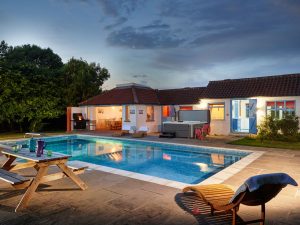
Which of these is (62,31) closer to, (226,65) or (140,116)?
(140,116)

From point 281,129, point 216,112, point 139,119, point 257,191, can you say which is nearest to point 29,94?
point 139,119

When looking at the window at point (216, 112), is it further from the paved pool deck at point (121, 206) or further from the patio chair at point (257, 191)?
the patio chair at point (257, 191)

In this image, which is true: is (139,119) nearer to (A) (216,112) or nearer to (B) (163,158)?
(A) (216,112)

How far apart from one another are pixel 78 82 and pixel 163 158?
16723 mm

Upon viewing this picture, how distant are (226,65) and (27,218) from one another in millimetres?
22030

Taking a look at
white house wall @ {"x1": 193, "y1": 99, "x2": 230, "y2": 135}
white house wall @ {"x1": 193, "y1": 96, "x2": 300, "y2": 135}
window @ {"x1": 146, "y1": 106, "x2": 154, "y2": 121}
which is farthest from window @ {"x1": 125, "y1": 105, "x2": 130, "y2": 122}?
white house wall @ {"x1": 193, "y1": 99, "x2": 230, "y2": 135}

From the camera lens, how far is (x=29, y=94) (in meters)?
18.4

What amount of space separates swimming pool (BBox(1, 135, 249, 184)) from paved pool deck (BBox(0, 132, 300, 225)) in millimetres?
2865

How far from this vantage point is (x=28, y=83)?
18484 mm

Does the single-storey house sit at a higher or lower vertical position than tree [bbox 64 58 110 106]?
lower

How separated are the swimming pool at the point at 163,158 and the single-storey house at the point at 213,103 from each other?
5.48m

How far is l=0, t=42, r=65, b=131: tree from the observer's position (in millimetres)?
16906

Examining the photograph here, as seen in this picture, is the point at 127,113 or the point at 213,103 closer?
the point at 213,103

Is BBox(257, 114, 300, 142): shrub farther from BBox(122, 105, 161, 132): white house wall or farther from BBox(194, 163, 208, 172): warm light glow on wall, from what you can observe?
BBox(122, 105, 161, 132): white house wall
